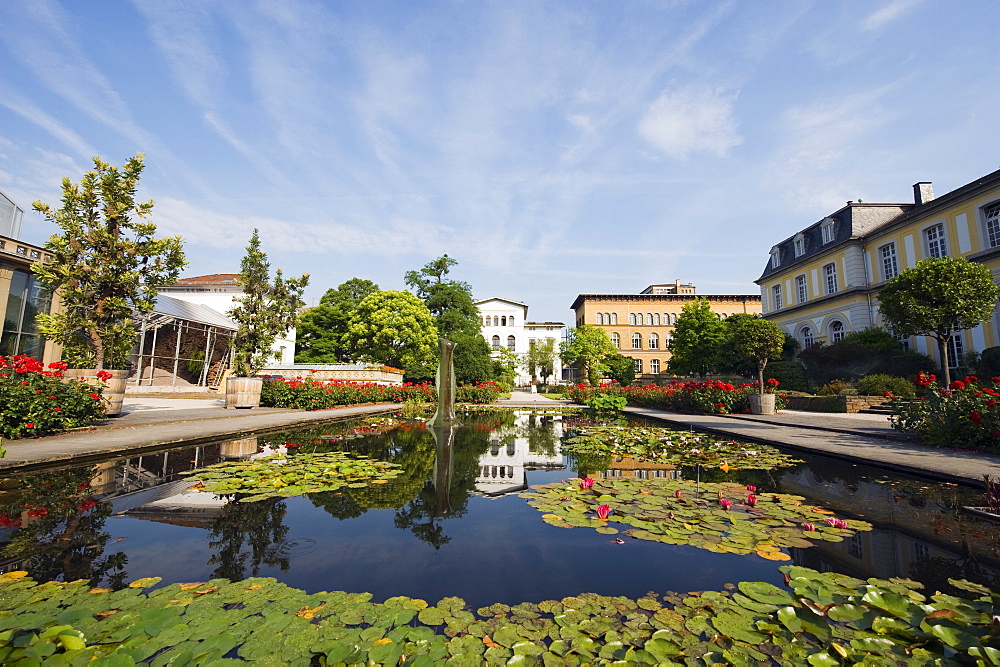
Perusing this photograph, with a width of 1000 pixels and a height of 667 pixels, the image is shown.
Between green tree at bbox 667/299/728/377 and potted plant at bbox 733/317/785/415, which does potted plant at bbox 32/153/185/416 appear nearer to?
potted plant at bbox 733/317/785/415

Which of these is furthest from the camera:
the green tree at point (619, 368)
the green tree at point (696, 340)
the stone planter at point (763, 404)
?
the green tree at point (619, 368)

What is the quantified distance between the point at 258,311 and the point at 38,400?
8964mm

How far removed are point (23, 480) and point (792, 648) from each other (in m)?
6.60

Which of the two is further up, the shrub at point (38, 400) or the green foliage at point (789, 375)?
the green foliage at point (789, 375)

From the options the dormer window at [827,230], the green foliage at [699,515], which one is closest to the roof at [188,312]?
the green foliage at [699,515]

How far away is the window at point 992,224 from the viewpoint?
18.0 metres

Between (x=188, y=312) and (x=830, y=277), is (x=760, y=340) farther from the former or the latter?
(x=188, y=312)

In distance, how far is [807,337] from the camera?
27391mm

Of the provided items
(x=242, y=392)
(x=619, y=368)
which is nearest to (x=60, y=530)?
(x=242, y=392)

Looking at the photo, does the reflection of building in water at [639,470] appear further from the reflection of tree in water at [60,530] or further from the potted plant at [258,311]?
the potted plant at [258,311]

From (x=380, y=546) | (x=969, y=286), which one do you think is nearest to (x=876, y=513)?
(x=380, y=546)

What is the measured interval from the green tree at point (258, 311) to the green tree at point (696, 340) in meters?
26.9

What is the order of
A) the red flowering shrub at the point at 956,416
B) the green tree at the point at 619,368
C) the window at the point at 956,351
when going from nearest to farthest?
the red flowering shrub at the point at 956,416
the window at the point at 956,351
the green tree at the point at 619,368

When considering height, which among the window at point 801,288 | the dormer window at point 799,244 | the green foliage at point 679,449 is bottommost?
the green foliage at point 679,449
